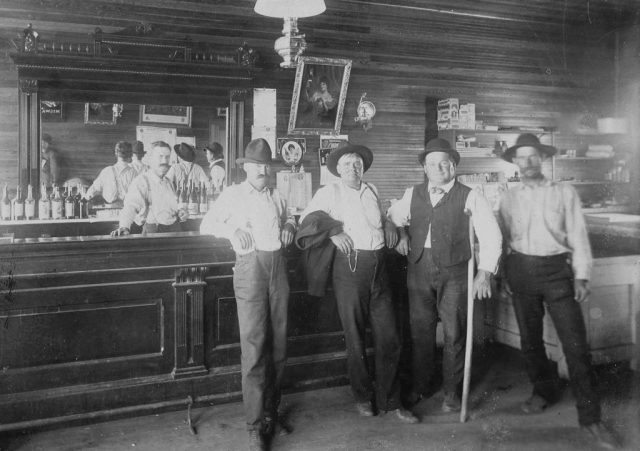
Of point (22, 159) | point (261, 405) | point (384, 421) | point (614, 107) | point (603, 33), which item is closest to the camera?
point (614, 107)

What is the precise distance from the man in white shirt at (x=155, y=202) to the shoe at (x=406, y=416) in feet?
8.79

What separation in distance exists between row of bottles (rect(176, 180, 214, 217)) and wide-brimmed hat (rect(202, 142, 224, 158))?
354 mm

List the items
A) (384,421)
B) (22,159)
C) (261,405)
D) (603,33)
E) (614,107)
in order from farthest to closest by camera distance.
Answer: (22,159), (384,421), (261,405), (603,33), (614,107)

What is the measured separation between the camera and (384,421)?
3195 mm

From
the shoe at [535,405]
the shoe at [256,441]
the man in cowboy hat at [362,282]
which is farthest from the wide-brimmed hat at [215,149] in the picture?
the shoe at [535,405]

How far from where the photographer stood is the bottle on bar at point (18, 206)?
15.4 ft

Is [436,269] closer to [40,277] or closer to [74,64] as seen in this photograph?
[40,277]

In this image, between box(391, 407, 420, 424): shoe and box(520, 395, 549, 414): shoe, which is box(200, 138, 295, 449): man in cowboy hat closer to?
box(391, 407, 420, 424): shoe

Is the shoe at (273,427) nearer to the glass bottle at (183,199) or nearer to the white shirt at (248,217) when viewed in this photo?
the white shirt at (248,217)

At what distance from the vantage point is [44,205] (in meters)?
4.83

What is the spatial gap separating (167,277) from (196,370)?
0.63 m

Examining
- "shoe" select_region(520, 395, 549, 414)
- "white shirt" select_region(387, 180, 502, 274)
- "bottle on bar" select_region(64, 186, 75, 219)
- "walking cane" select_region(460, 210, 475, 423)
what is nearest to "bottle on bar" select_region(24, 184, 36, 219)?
"bottle on bar" select_region(64, 186, 75, 219)

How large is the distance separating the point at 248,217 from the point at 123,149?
2790 millimetres

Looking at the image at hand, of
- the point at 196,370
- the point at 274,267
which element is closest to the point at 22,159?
the point at 196,370
